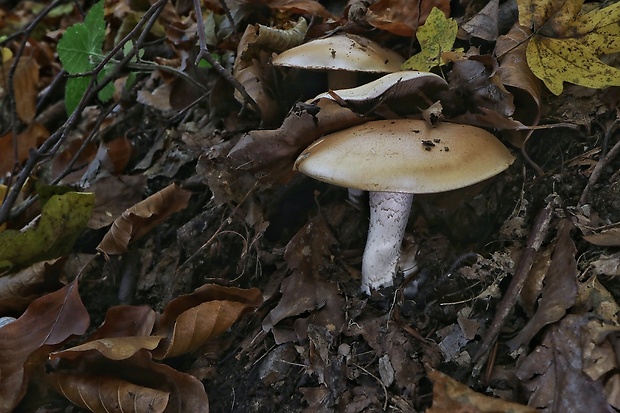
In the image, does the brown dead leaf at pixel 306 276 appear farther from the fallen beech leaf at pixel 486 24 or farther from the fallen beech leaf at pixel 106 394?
the fallen beech leaf at pixel 486 24

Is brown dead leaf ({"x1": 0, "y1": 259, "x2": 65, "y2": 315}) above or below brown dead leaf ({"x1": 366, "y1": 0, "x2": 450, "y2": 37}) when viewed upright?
below

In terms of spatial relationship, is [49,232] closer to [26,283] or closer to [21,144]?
[26,283]

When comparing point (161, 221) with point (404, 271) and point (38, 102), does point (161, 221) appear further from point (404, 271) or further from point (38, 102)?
point (38, 102)

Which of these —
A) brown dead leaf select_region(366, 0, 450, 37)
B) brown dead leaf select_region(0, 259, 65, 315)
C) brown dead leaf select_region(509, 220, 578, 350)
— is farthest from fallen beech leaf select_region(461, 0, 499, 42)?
brown dead leaf select_region(0, 259, 65, 315)

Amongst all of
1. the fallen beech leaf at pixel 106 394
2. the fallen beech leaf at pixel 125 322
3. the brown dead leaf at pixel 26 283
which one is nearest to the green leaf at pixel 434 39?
the fallen beech leaf at pixel 125 322

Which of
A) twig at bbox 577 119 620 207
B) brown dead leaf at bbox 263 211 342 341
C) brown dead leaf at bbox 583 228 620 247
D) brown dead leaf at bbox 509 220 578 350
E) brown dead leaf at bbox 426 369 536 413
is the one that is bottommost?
brown dead leaf at bbox 263 211 342 341

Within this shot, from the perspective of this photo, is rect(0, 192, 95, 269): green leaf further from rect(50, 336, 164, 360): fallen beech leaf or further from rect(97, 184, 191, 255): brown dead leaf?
rect(50, 336, 164, 360): fallen beech leaf
